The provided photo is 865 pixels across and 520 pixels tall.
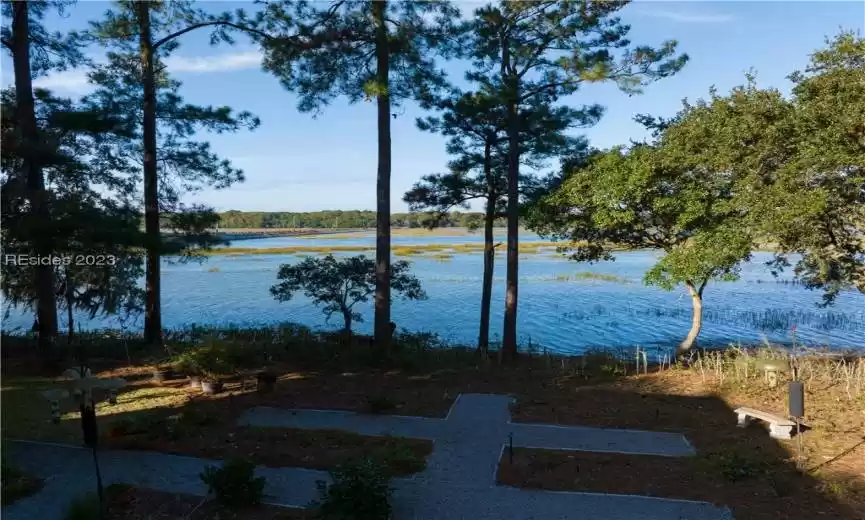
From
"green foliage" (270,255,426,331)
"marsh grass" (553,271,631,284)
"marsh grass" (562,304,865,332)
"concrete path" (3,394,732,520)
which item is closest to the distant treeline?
"marsh grass" (553,271,631,284)

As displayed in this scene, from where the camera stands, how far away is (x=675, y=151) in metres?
→ 9.96

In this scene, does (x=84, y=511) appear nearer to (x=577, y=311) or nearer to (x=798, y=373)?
(x=798, y=373)

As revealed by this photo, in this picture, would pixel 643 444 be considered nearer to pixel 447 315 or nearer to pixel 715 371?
pixel 715 371

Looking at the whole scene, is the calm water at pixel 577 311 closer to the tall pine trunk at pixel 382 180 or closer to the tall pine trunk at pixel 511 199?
the tall pine trunk at pixel 511 199

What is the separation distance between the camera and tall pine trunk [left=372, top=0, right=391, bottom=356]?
9891 millimetres

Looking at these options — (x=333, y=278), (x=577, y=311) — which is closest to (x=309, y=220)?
(x=577, y=311)

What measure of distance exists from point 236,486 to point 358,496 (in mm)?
1305

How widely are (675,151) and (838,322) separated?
1602cm

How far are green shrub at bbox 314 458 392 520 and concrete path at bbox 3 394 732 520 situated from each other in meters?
0.45

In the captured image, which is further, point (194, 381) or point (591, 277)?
point (591, 277)

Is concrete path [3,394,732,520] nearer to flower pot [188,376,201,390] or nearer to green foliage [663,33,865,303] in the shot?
flower pot [188,376,201,390]

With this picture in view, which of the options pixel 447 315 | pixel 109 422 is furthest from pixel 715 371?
pixel 447 315

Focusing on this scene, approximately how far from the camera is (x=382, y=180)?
10.7 meters

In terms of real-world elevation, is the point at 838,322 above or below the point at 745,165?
below
